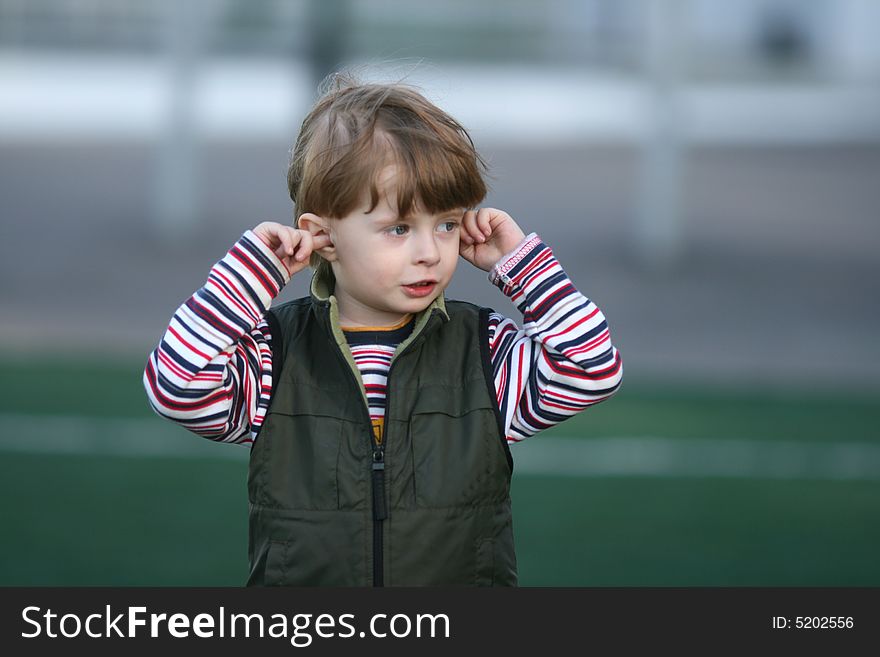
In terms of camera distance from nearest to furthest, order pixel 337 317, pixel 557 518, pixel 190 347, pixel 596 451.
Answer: pixel 190 347 → pixel 337 317 → pixel 557 518 → pixel 596 451

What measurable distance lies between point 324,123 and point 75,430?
19.1 feet

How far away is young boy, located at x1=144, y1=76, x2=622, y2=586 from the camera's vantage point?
219 cm

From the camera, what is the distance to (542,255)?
7.74ft

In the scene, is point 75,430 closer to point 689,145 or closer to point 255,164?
point 255,164

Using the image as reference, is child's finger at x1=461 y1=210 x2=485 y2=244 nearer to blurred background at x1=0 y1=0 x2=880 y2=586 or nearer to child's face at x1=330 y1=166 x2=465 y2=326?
child's face at x1=330 y1=166 x2=465 y2=326

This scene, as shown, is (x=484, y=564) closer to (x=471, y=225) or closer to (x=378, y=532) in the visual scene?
(x=378, y=532)

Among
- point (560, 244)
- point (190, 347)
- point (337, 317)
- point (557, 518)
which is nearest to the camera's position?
point (190, 347)

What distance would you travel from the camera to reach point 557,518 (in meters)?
6.25

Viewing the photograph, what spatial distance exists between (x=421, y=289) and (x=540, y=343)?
0.77 feet

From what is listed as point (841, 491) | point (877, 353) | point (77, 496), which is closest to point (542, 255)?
point (77, 496)

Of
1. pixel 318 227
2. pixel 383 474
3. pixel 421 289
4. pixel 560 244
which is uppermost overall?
pixel 560 244

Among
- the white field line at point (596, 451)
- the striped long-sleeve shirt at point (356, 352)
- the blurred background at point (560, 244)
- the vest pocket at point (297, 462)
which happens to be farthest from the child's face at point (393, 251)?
the white field line at point (596, 451)

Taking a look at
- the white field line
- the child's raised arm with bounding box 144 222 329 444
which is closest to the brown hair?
the child's raised arm with bounding box 144 222 329 444

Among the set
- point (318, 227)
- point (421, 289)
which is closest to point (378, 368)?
point (421, 289)
